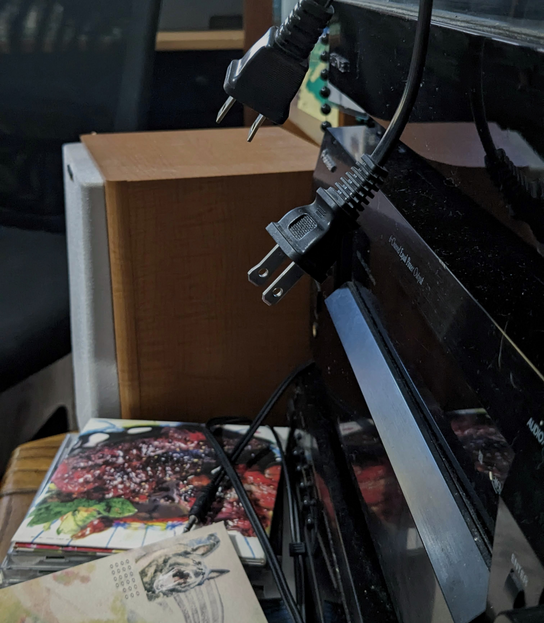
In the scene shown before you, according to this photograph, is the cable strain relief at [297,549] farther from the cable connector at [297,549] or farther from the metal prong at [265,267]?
the metal prong at [265,267]

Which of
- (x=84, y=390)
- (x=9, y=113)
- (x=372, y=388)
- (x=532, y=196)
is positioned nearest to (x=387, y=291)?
(x=372, y=388)

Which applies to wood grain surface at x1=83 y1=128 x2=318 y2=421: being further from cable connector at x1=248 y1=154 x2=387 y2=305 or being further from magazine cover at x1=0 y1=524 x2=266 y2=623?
cable connector at x1=248 y1=154 x2=387 y2=305

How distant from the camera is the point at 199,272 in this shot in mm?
742

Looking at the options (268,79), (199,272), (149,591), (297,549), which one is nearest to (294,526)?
(297,549)

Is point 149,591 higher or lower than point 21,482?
higher

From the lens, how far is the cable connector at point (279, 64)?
31 cm

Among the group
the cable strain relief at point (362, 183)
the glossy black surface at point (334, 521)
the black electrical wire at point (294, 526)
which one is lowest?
the black electrical wire at point (294, 526)

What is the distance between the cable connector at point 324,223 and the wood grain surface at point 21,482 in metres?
0.55

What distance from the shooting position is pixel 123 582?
509mm

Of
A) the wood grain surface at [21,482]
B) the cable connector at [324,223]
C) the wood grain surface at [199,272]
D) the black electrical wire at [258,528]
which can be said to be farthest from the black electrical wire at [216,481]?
the cable connector at [324,223]

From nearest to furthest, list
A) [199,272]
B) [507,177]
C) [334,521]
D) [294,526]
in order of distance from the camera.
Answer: [507,177]
[334,521]
[294,526]
[199,272]

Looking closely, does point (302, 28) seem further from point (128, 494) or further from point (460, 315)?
point (128, 494)

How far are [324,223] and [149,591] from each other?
0.35 metres

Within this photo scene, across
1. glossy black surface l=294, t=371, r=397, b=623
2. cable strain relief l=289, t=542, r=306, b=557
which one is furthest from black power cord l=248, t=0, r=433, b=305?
cable strain relief l=289, t=542, r=306, b=557
